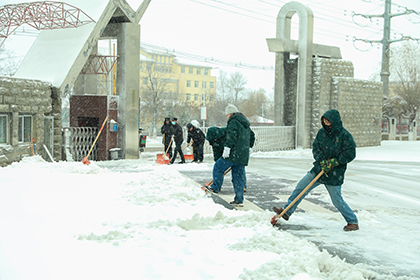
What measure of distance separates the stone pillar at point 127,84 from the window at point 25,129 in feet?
17.6

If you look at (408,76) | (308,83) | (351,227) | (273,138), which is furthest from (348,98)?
(408,76)

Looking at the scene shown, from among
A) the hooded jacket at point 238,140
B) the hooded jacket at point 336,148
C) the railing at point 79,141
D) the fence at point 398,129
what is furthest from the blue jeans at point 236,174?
the fence at point 398,129

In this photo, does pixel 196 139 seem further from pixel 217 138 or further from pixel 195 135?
pixel 217 138

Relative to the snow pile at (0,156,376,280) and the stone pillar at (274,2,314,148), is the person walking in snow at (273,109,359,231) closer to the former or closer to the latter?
the snow pile at (0,156,376,280)

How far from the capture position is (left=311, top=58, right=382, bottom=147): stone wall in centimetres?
2333

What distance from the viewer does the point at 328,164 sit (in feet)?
18.5

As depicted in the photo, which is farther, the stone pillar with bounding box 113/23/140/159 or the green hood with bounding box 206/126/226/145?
the stone pillar with bounding box 113/23/140/159

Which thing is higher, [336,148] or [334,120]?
[334,120]

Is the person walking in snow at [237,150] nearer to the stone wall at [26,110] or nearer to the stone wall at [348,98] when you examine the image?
the stone wall at [26,110]

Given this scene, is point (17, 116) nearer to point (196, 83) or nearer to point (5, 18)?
point (5, 18)

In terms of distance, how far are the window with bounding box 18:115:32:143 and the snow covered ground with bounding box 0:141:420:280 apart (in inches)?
148

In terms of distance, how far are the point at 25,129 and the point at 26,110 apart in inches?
25.9

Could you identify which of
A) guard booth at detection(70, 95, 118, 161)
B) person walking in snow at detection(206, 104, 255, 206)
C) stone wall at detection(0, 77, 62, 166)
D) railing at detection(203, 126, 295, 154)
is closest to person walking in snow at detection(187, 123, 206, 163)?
guard booth at detection(70, 95, 118, 161)

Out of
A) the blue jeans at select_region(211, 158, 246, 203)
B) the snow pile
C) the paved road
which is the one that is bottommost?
the paved road
